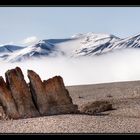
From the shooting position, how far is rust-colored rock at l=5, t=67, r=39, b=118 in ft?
60.3

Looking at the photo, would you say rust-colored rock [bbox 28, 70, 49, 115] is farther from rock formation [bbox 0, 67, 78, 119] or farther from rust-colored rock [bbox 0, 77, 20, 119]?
rust-colored rock [bbox 0, 77, 20, 119]

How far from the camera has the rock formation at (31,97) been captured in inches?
725

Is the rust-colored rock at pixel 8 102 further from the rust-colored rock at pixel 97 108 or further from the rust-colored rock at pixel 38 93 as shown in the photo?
the rust-colored rock at pixel 97 108

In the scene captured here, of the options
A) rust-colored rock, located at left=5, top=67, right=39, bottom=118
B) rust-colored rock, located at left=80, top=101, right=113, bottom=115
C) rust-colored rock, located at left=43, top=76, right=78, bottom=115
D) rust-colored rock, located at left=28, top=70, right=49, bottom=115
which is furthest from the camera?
rust-colored rock, located at left=80, top=101, right=113, bottom=115

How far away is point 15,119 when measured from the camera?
1811 centimetres

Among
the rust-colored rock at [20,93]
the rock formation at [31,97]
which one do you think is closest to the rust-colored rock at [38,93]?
the rock formation at [31,97]

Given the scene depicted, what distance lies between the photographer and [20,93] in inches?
727

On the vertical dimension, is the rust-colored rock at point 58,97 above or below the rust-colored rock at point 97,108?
above

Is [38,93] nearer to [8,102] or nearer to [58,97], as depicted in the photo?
[58,97]

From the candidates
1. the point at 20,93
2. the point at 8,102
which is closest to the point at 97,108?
the point at 20,93

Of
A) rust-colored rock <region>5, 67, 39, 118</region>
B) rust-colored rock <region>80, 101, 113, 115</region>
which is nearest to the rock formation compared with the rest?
rust-colored rock <region>5, 67, 39, 118</region>

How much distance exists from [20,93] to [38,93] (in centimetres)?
68

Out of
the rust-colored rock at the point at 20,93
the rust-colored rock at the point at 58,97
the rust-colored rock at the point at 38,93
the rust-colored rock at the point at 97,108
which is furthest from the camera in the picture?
the rust-colored rock at the point at 97,108
